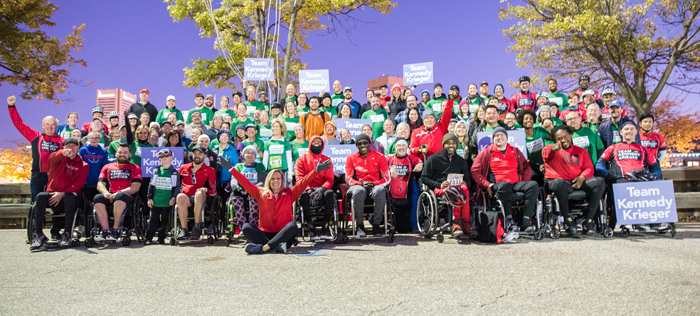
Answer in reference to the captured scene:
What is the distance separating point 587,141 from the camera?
687cm

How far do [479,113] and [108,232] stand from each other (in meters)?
6.21

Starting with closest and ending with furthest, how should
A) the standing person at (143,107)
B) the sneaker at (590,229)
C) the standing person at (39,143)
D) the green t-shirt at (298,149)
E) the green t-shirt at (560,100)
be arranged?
the sneaker at (590,229)
the standing person at (39,143)
the green t-shirt at (298,149)
the green t-shirt at (560,100)
the standing person at (143,107)

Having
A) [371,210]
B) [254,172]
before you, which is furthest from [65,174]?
[371,210]

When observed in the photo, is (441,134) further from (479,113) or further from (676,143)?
(676,143)

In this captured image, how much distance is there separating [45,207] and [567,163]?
24.6 ft

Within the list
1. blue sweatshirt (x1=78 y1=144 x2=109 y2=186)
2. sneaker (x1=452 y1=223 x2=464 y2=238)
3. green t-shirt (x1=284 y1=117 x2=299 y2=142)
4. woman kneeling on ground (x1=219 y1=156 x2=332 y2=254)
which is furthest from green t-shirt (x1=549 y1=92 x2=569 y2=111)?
blue sweatshirt (x1=78 y1=144 x2=109 y2=186)

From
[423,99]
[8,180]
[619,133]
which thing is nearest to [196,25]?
[8,180]

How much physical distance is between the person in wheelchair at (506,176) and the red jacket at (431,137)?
111 centimetres

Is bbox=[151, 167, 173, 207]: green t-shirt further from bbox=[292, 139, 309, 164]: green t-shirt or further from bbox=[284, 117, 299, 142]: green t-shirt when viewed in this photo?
bbox=[284, 117, 299, 142]: green t-shirt

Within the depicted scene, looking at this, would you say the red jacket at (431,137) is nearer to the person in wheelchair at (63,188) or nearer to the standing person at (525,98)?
the standing person at (525,98)

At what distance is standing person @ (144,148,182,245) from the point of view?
20.6 feet

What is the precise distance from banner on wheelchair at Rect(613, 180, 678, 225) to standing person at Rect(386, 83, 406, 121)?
4.85 metres

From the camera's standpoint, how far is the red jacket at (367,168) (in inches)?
251

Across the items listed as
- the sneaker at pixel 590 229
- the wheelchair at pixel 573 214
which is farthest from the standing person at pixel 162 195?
the sneaker at pixel 590 229
